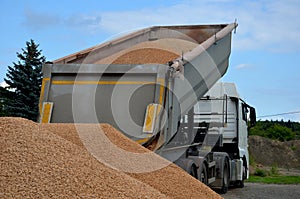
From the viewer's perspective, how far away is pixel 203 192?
19.0 feet

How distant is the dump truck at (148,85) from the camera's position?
6.79 m

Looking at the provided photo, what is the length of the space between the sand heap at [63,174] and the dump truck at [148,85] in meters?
0.90

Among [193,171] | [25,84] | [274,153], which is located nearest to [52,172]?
[193,171]

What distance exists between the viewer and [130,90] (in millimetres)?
6906

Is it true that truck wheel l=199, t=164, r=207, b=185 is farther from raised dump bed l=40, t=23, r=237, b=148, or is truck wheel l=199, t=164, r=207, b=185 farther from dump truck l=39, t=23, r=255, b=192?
raised dump bed l=40, t=23, r=237, b=148

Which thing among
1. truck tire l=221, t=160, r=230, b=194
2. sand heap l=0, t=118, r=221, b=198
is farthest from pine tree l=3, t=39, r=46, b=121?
sand heap l=0, t=118, r=221, b=198

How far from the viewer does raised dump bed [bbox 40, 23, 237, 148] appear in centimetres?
675

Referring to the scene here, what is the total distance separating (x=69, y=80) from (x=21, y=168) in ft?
9.72

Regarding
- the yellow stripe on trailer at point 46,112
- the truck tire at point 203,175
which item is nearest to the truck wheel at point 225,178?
the truck tire at point 203,175

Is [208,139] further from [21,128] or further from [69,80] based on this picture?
[21,128]

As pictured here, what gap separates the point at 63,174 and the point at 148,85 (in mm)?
2675

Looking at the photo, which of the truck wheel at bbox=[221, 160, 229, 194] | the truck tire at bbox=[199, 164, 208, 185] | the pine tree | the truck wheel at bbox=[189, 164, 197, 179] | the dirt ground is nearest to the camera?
the truck wheel at bbox=[189, 164, 197, 179]

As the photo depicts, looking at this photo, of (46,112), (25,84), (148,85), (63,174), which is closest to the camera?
(63,174)

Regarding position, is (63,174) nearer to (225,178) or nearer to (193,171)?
(193,171)
